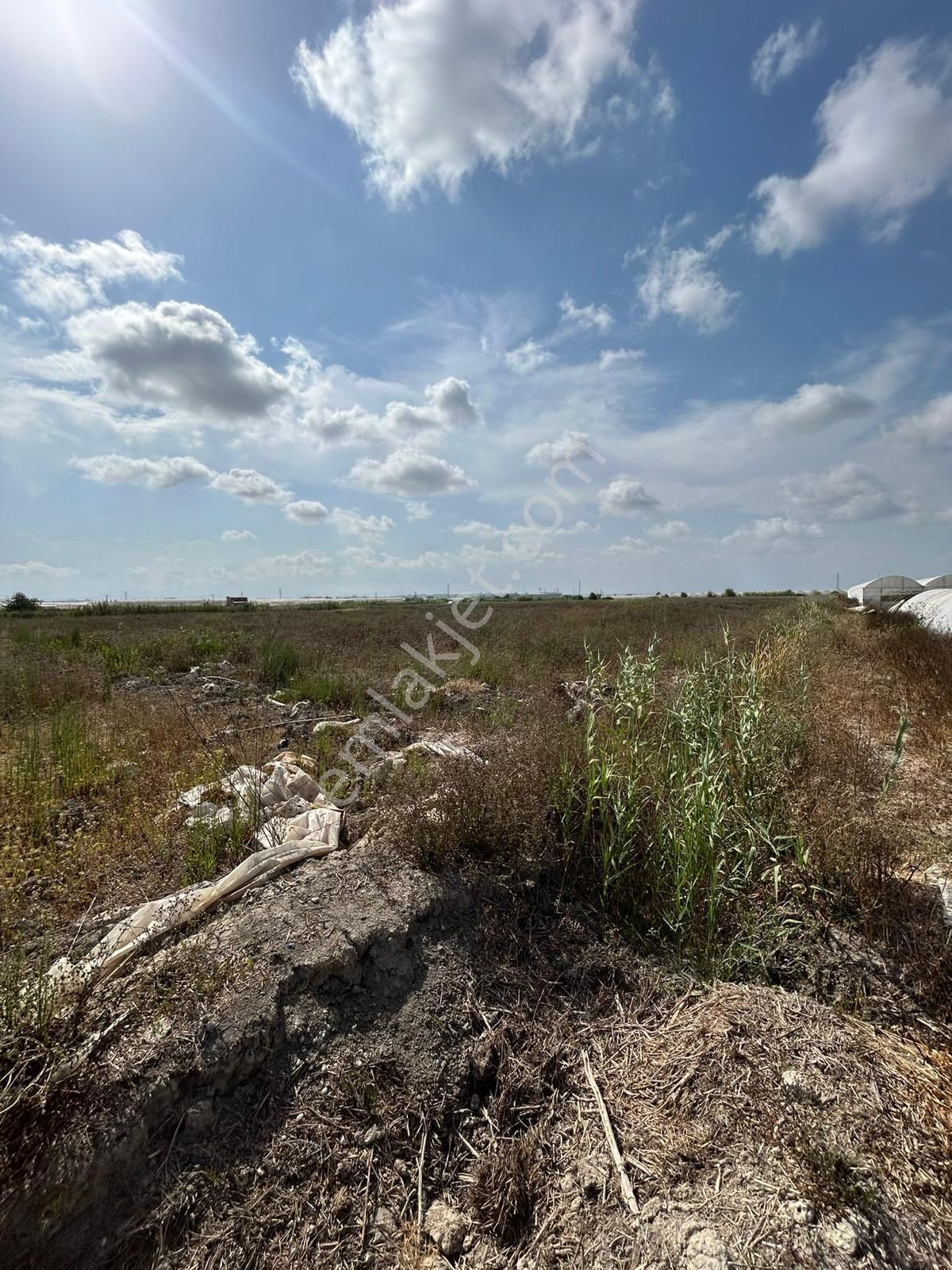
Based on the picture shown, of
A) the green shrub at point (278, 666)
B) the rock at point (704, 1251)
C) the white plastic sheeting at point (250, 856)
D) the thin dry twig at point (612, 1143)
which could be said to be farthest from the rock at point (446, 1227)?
the green shrub at point (278, 666)

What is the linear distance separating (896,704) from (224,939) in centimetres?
760

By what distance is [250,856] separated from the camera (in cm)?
320

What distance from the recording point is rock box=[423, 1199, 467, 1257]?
1736 mm

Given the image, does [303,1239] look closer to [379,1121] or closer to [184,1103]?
[379,1121]

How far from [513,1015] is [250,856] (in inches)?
65.8

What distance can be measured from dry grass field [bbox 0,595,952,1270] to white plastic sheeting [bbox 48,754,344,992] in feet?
0.28

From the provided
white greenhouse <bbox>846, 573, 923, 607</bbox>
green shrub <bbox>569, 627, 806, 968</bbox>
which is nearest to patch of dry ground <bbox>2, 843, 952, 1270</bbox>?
green shrub <bbox>569, 627, 806, 968</bbox>

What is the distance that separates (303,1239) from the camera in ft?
5.60

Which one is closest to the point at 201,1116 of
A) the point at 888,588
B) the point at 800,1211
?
the point at 800,1211

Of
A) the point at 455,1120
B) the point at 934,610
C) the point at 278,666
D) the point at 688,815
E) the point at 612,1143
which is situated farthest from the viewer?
the point at 934,610

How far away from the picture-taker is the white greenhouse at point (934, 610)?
14.2m

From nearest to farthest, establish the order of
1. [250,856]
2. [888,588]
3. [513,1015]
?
[513,1015] < [250,856] < [888,588]

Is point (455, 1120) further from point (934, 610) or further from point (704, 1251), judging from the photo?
point (934, 610)

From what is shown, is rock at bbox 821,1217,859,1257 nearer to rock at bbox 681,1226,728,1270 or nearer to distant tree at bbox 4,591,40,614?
rock at bbox 681,1226,728,1270
